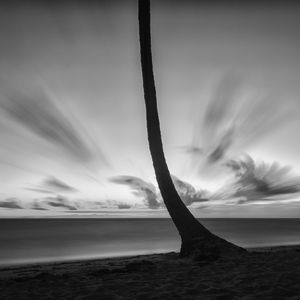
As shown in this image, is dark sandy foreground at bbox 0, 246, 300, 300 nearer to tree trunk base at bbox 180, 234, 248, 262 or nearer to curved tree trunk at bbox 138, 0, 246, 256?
tree trunk base at bbox 180, 234, 248, 262

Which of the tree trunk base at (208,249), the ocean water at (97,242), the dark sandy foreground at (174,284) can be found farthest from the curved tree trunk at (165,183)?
the ocean water at (97,242)

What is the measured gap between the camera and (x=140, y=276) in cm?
538

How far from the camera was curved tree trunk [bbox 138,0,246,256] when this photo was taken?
805 centimetres

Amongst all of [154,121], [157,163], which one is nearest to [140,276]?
[157,163]

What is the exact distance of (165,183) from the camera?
8445 millimetres

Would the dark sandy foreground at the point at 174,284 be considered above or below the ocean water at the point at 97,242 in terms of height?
below

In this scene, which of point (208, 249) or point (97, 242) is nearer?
point (208, 249)

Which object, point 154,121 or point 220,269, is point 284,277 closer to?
point 220,269

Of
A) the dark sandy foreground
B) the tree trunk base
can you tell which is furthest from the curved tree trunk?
the dark sandy foreground

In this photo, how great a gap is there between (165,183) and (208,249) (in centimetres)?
185

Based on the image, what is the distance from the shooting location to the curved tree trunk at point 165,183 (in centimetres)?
805

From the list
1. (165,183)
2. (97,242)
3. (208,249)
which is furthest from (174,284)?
(97,242)

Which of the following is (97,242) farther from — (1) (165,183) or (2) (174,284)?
(2) (174,284)

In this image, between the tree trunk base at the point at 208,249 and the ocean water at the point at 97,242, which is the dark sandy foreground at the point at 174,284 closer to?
the tree trunk base at the point at 208,249
